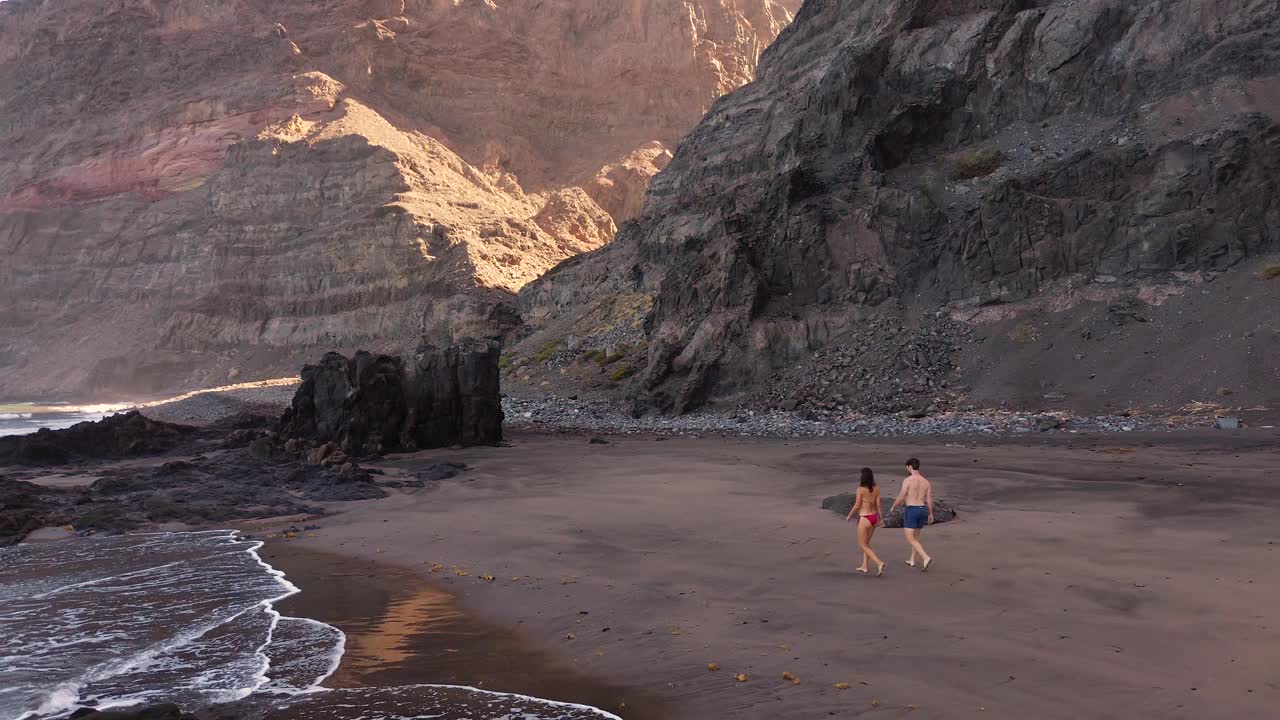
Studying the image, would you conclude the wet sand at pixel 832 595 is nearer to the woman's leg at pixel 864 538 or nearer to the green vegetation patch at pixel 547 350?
the woman's leg at pixel 864 538

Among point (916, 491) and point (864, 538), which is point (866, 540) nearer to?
point (864, 538)

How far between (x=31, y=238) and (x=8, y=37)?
53.9 m

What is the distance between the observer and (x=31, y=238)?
123125 mm

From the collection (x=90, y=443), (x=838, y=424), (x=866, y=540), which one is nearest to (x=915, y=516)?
(x=866, y=540)

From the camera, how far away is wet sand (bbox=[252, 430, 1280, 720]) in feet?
23.4

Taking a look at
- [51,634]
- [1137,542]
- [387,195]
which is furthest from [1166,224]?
[387,195]

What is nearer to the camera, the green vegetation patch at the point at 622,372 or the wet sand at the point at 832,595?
the wet sand at the point at 832,595

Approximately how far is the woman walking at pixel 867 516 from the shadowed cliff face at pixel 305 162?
69.9 m

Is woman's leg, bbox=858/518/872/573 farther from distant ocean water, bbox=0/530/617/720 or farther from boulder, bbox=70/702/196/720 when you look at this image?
boulder, bbox=70/702/196/720

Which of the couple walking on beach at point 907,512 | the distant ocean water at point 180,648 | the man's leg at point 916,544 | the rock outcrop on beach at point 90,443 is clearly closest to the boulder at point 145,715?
the distant ocean water at point 180,648

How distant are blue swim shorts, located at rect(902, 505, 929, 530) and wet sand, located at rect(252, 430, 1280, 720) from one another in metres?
0.50

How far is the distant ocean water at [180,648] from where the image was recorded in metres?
7.48

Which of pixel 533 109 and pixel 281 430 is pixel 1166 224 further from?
pixel 533 109

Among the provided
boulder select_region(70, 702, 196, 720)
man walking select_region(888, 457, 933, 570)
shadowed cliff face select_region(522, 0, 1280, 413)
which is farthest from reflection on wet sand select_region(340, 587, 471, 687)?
shadowed cliff face select_region(522, 0, 1280, 413)
